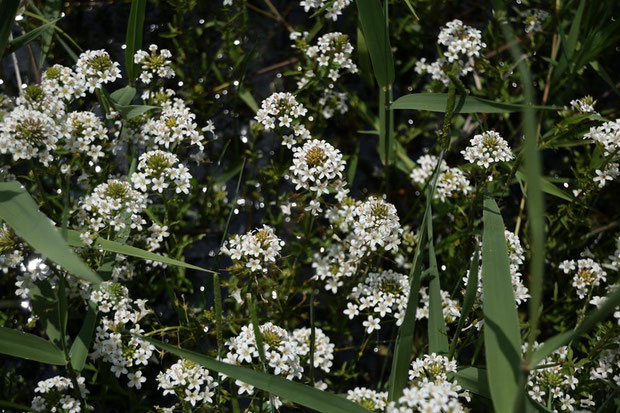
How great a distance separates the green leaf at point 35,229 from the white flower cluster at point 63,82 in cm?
78

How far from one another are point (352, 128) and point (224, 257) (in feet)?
3.76

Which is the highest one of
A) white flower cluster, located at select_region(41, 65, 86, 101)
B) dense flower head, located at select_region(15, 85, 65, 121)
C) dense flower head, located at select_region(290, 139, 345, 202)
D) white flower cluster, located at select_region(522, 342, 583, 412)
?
white flower cluster, located at select_region(41, 65, 86, 101)

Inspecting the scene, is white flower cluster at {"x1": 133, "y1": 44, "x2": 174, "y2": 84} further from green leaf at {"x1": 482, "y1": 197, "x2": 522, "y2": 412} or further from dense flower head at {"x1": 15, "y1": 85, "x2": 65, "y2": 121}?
green leaf at {"x1": 482, "y1": 197, "x2": 522, "y2": 412}

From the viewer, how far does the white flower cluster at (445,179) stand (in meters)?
Result: 3.35

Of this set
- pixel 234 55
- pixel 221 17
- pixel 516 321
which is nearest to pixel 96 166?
pixel 234 55

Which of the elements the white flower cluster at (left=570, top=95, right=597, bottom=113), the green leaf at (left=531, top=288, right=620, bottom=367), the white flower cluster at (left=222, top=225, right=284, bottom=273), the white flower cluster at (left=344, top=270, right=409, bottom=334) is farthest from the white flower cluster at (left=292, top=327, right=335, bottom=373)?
the white flower cluster at (left=570, top=95, right=597, bottom=113)

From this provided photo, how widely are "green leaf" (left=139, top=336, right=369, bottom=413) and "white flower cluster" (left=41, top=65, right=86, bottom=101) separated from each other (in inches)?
60.8

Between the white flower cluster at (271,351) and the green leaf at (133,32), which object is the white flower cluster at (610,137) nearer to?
the white flower cluster at (271,351)

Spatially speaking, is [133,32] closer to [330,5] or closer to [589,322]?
[330,5]

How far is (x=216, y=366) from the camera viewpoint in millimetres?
2143

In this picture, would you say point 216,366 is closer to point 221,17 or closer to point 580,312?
point 580,312

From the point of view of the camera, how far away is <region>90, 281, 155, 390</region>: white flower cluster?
9.15 ft

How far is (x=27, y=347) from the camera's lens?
7.88 ft

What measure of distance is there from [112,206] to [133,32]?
0.85m
